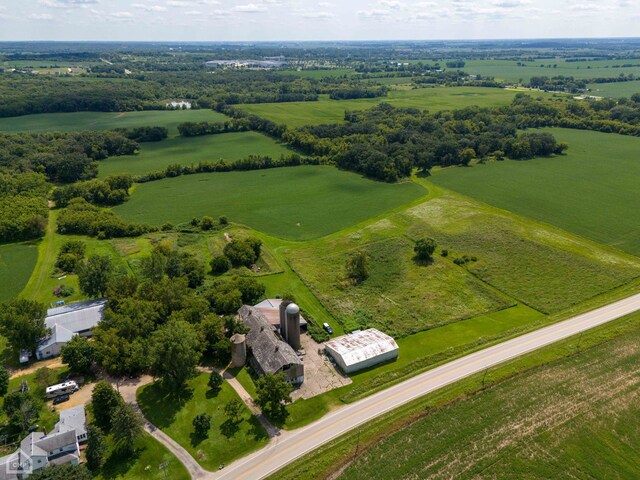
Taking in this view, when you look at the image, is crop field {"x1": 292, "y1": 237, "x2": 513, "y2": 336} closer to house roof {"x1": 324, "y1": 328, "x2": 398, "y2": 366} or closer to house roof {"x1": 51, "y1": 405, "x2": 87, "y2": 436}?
house roof {"x1": 324, "y1": 328, "x2": 398, "y2": 366}

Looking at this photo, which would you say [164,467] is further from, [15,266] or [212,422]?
[15,266]

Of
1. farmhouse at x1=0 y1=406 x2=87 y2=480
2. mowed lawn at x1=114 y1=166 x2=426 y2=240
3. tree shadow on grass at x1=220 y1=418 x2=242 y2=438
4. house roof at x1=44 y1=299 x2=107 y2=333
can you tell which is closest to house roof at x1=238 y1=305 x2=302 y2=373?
tree shadow on grass at x1=220 y1=418 x2=242 y2=438

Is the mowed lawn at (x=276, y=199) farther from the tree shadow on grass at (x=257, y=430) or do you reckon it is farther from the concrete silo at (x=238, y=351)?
the tree shadow on grass at (x=257, y=430)

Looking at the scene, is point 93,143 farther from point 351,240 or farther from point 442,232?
point 442,232

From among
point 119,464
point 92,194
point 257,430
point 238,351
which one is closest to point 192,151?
point 92,194

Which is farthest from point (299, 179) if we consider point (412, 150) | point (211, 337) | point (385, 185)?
point (211, 337)

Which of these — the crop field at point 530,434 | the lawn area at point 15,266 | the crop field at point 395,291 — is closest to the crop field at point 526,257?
the crop field at point 395,291
